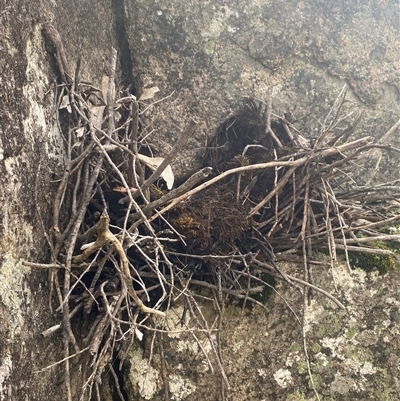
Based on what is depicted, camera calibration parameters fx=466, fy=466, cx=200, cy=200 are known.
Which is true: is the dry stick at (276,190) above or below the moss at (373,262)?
above

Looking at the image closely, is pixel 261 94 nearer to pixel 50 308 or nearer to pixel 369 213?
pixel 369 213

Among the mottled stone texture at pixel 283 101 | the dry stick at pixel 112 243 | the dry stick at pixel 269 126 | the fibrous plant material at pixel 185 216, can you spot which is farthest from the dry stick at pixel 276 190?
the dry stick at pixel 112 243

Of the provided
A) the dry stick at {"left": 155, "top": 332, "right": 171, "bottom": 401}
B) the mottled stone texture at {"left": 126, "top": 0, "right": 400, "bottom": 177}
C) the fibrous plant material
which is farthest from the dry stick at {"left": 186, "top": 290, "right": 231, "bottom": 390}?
the mottled stone texture at {"left": 126, "top": 0, "right": 400, "bottom": 177}

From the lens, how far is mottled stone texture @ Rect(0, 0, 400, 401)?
3.34 ft

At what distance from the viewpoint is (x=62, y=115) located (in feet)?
4.13

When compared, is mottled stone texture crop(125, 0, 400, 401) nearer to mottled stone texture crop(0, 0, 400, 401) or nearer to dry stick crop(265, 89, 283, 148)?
mottled stone texture crop(0, 0, 400, 401)

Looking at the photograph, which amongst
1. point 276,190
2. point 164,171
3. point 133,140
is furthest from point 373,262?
point 133,140

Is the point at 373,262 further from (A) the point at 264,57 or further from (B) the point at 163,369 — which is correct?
(A) the point at 264,57

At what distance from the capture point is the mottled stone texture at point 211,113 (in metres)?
1.02

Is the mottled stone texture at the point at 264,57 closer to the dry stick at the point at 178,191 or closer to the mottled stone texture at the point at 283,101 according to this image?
the mottled stone texture at the point at 283,101

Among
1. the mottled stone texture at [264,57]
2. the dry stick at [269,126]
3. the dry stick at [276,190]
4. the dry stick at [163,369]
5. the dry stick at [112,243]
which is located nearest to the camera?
the dry stick at [112,243]

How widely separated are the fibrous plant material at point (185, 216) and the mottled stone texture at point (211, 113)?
69 millimetres

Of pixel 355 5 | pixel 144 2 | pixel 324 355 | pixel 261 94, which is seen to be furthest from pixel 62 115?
pixel 355 5

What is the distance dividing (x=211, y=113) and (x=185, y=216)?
22.3 inches
